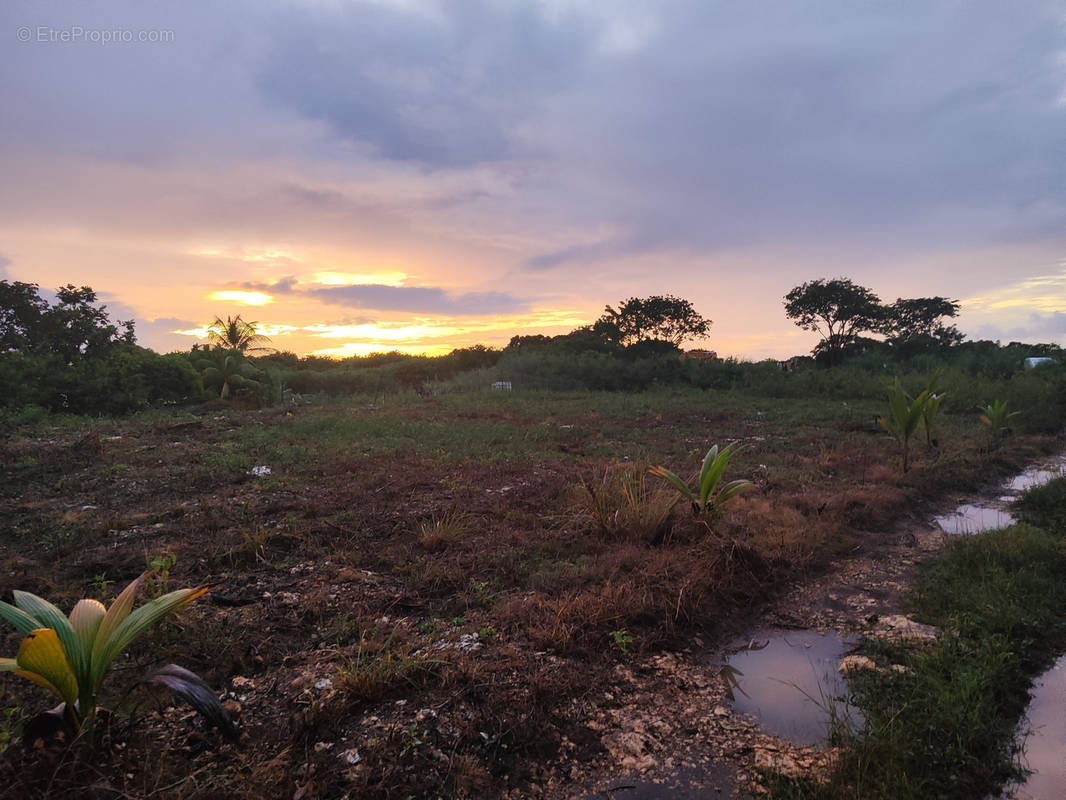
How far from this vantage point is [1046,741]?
215 cm

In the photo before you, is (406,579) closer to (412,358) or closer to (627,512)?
(627,512)

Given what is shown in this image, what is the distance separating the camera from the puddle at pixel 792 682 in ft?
7.43

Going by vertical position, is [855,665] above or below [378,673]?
below

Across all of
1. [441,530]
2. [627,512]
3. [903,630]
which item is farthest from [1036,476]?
[441,530]

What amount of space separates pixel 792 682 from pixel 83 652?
111 inches

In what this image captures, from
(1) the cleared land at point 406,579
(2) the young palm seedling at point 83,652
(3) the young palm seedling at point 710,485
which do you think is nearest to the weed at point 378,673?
(1) the cleared land at point 406,579

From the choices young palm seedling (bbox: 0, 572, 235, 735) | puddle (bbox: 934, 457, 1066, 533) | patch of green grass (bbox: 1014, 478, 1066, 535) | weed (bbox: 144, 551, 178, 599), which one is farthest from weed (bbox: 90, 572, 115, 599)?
patch of green grass (bbox: 1014, 478, 1066, 535)

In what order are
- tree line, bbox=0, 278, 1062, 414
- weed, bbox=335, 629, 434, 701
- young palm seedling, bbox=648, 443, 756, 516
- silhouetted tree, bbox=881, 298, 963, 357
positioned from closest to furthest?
weed, bbox=335, 629, 434, 701, young palm seedling, bbox=648, 443, 756, 516, tree line, bbox=0, 278, 1062, 414, silhouetted tree, bbox=881, 298, 963, 357

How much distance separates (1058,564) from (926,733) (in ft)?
7.96

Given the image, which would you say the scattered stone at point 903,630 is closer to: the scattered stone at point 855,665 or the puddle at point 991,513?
the scattered stone at point 855,665

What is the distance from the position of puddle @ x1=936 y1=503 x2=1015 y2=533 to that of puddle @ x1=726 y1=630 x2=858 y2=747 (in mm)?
2807

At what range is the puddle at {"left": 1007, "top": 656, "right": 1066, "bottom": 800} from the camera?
6.24ft

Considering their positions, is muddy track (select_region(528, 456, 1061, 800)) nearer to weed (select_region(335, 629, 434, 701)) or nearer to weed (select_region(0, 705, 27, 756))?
weed (select_region(335, 629, 434, 701))

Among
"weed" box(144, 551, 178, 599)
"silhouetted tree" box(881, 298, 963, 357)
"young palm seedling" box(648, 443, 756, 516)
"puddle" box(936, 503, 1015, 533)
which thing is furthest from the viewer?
"silhouetted tree" box(881, 298, 963, 357)
